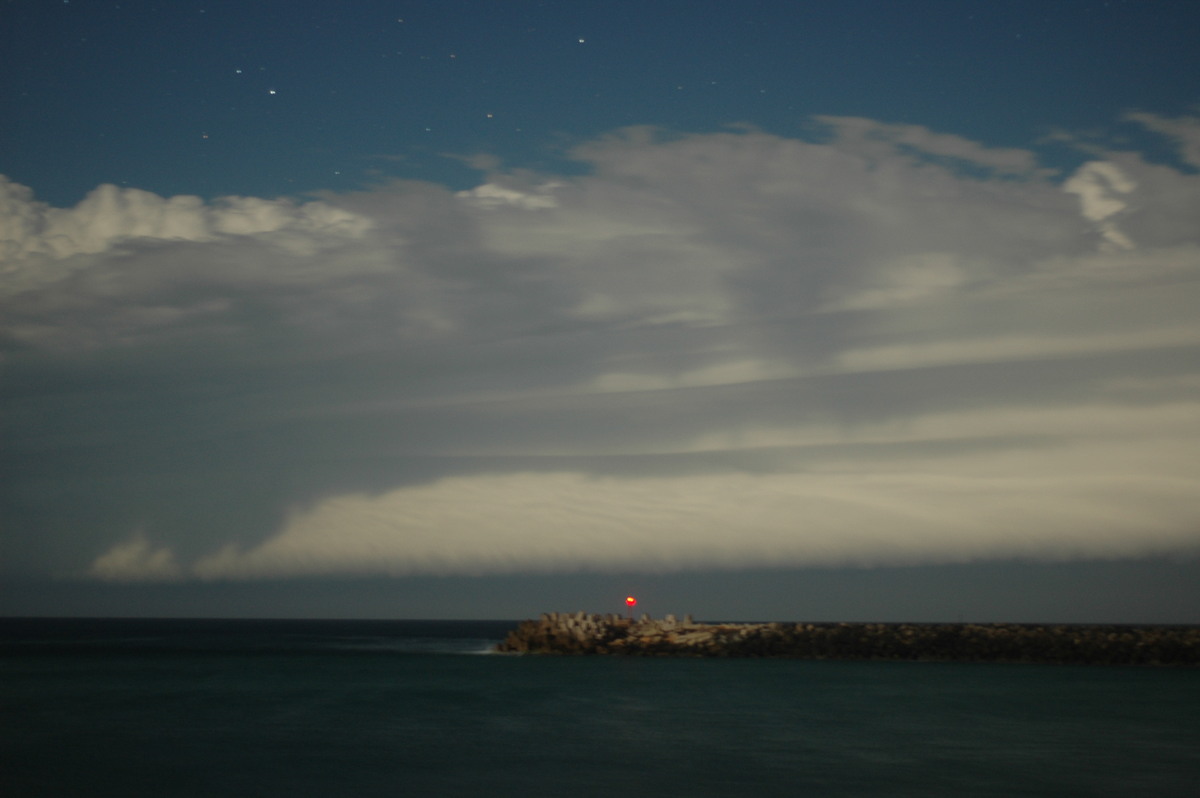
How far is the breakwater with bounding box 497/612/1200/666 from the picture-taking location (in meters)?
44.2

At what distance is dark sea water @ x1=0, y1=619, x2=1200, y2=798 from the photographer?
63.3 feet

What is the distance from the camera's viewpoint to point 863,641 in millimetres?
48531

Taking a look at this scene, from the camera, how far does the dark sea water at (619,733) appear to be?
19297 millimetres

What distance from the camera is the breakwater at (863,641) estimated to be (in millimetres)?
44219

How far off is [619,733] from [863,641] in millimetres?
25816

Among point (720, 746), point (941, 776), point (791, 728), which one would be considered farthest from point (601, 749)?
point (941, 776)

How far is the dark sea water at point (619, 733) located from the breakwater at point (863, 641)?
5.80 feet

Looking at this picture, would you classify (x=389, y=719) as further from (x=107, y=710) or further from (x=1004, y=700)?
(x=1004, y=700)

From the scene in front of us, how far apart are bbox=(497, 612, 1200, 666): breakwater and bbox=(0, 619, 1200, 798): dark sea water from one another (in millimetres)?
1767

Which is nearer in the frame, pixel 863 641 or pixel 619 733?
pixel 619 733

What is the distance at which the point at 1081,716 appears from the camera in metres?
28.5

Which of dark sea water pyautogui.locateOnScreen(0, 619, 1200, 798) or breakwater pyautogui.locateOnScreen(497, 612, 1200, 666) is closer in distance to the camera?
dark sea water pyautogui.locateOnScreen(0, 619, 1200, 798)

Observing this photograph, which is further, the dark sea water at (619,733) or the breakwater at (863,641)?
the breakwater at (863,641)

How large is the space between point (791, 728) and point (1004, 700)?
9716mm
